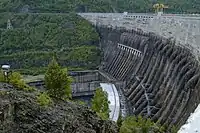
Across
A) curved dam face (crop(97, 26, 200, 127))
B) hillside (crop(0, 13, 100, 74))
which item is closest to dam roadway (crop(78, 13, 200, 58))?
curved dam face (crop(97, 26, 200, 127))

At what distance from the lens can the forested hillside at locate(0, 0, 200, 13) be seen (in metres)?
123

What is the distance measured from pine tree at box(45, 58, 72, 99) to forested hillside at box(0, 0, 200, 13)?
93687 mm

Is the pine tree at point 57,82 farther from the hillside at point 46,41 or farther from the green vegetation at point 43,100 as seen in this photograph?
the hillside at point 46,41

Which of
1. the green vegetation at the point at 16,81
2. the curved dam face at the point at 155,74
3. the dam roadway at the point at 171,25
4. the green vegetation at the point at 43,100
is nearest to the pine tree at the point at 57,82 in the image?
the green vegetation at the point at 16,81

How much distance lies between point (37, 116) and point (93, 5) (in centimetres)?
10965

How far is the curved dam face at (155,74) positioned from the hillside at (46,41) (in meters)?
5.22

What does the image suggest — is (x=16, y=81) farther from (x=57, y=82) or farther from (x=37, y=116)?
(x=57, y=82)

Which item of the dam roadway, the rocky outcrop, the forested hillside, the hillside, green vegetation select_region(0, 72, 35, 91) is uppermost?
green vegetation select_region(0, 72, 35, 91)

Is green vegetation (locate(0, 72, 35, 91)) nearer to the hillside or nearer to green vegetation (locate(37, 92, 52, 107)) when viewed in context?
green vegetation (locate(37, 92, 52, 107))

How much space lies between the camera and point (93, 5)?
13088cm

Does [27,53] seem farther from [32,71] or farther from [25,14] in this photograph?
[25,14]

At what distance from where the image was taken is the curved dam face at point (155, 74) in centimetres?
5194

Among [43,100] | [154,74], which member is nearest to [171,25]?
[154,74]

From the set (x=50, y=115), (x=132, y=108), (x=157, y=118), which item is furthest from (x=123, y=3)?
(x=50, y=115)
